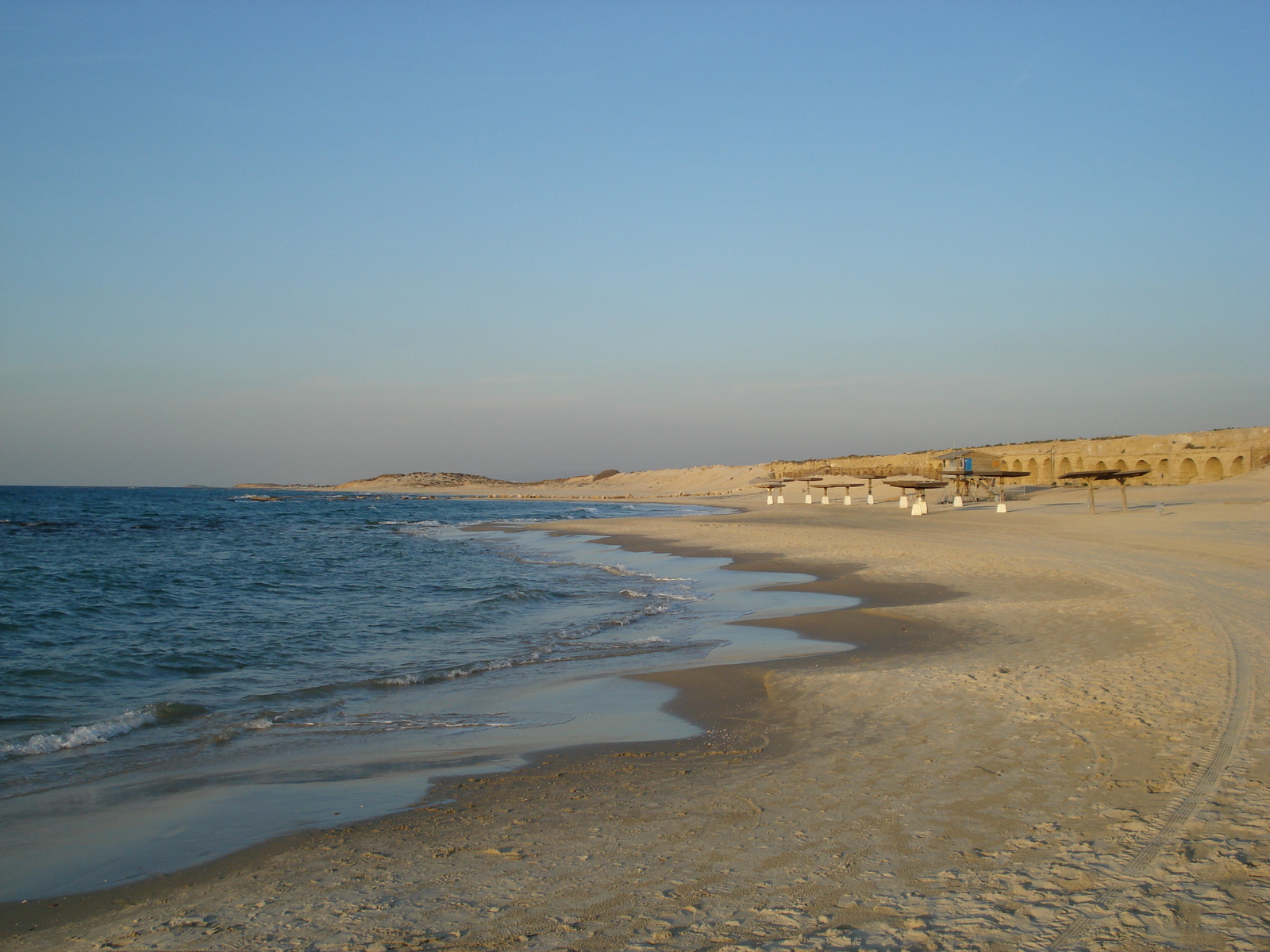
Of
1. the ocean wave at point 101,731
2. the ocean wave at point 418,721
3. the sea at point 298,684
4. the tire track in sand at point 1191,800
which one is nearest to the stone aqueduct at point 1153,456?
the sea at point 298,684

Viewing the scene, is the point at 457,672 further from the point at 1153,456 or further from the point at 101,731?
the point at 1153,456

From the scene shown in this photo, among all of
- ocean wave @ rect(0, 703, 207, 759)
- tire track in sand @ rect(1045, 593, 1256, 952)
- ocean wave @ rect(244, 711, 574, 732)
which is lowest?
ocean wave @ rect(244, 711, 574, 732)

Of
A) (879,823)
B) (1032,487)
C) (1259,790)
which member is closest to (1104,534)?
(1259,790)

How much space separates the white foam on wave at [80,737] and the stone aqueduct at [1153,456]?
37.3 meters

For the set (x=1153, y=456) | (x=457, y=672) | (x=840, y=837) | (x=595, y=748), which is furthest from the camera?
(x=1153, y=456)

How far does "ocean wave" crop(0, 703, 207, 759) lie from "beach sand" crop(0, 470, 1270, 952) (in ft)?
12.1

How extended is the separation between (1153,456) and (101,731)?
5557 centimetres

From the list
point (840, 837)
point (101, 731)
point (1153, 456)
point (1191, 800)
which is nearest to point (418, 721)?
point (101, 731)

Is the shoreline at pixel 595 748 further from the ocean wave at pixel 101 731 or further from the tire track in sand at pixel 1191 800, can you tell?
the ocean wave at pixel 101 731

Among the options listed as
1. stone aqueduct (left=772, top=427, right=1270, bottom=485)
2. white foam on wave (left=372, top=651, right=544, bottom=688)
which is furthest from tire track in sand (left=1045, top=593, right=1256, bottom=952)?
stone aqueduct (left=772, top=427, right=1270, bottom=485)

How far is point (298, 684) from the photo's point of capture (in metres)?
9.66

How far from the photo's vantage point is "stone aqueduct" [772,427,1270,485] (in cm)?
4338

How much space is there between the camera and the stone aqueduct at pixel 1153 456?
43.4m

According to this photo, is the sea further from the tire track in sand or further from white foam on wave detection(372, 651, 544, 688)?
the tire track in sand
